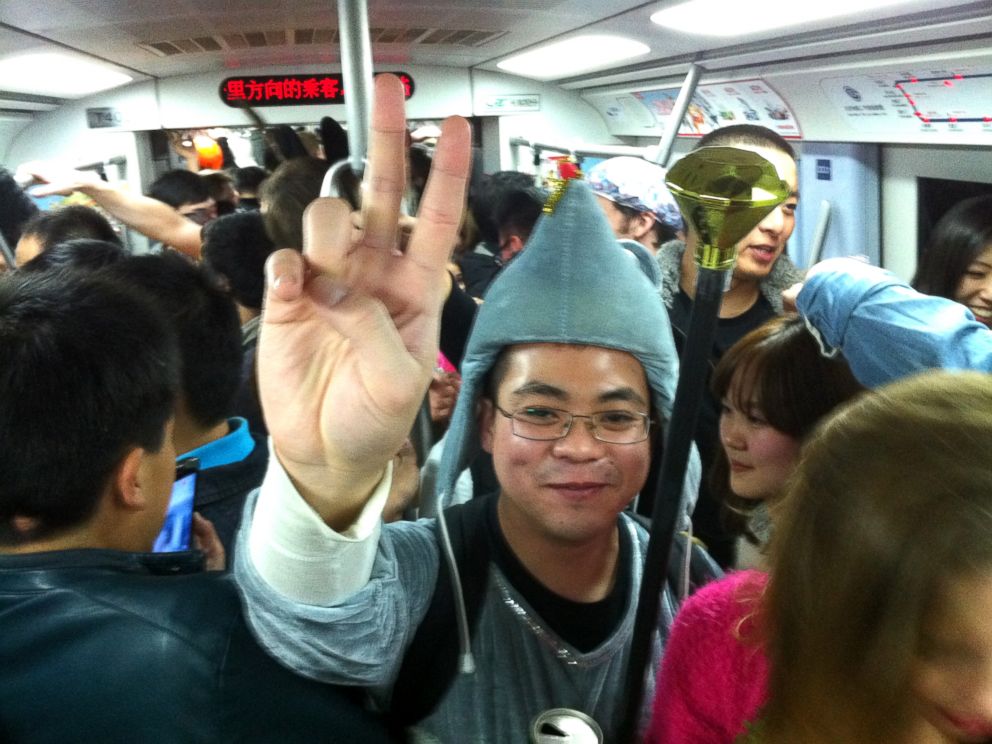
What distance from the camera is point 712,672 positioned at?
1.01 m

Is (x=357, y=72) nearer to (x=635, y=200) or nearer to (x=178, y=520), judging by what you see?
(x=178, y=520)

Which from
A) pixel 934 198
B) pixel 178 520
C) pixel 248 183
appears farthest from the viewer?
pixel 248 183

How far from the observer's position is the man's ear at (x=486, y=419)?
1344mm

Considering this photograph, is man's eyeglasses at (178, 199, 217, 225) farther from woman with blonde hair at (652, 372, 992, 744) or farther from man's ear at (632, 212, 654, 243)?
woman with blonde hair at (652, 372, 992, 744)

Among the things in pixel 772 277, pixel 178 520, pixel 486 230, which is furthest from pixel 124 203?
pixel 486 230

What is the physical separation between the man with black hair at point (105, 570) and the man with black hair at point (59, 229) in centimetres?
209

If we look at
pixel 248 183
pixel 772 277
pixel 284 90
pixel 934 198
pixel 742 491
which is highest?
pixel 284 90

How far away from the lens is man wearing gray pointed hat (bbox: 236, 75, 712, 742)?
88 centimetres

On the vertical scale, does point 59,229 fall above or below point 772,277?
above

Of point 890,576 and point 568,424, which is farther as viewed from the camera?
point 568,424

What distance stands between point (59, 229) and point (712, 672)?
10.0 feet

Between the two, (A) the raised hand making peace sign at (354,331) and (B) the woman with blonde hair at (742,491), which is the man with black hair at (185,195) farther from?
(A) the raised hand making peace sign at (354,331)

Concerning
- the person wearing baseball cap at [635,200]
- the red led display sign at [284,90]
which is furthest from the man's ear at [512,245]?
the red led display sign at [284,90]

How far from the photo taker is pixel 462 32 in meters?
4.19
